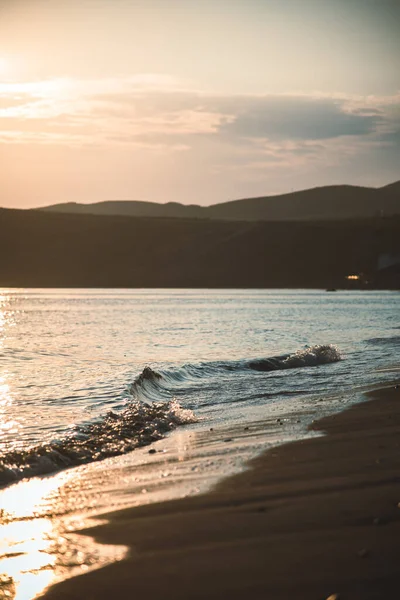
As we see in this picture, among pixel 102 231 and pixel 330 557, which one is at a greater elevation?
pixel 102 231

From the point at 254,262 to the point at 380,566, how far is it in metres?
151

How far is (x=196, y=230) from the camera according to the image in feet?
580

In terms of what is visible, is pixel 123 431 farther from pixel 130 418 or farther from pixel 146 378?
pixel 146 378

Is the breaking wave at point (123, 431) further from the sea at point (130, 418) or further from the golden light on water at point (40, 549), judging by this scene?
the golden light on water at point (40, 549)

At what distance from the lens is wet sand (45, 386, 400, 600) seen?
4.68 m

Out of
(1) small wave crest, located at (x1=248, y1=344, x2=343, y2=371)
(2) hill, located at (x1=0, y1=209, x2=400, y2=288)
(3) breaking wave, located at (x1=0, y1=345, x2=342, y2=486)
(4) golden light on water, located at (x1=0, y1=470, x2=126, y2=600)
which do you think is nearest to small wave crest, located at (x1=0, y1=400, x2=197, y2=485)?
(3) breaking wave, located at (x1=0, y1=345, x2=342, y2=486)

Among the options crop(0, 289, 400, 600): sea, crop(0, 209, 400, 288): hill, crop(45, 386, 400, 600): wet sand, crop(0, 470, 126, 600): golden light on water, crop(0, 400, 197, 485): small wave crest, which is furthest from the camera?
crop(0, 209, 400, 288): hill

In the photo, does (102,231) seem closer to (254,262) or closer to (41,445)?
(254,262)

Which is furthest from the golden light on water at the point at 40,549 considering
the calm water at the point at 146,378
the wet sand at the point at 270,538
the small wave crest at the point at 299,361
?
the small wave crest at the point at 299,361

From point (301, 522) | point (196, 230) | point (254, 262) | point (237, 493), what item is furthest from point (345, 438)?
point (196, 230)

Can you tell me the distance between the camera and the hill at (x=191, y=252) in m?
149

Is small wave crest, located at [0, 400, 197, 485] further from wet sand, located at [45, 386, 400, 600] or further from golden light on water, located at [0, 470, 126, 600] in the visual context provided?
wet sand, located at [45, 386, 400, 600]

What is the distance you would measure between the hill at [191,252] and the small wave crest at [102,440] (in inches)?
4851

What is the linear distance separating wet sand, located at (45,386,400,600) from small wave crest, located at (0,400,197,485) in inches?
101
